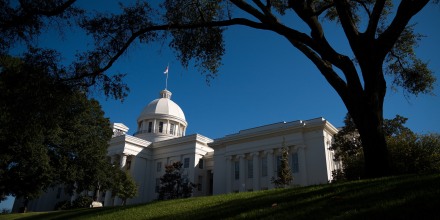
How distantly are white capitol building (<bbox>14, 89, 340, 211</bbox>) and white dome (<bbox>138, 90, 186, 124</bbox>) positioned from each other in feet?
0.60

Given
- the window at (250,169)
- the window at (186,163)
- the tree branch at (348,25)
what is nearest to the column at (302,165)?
the window at (250,169)

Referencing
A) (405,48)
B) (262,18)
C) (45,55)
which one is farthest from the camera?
(405,48)

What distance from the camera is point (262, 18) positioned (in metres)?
10.5

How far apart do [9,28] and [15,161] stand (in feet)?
58.6

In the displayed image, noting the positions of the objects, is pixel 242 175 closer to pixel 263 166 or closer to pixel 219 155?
pixel 263 166

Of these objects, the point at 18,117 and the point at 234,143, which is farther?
the point at 234,143

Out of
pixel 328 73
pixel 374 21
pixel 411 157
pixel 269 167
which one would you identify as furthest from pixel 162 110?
pixel 374 21

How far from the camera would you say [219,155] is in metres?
46.5

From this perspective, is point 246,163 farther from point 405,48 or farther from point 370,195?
point 370,195

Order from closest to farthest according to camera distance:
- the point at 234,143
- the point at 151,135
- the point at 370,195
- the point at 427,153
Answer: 1. the point at 370,195
2. the point at 427,153
3. the point at 234,143
4. the point at 151,135

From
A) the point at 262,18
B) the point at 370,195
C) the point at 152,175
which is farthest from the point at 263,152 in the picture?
the point at 370,195

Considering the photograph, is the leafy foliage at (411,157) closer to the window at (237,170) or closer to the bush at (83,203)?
the window at (237,170)

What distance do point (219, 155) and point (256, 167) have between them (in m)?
6.74

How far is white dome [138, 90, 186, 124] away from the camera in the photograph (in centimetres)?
6324
